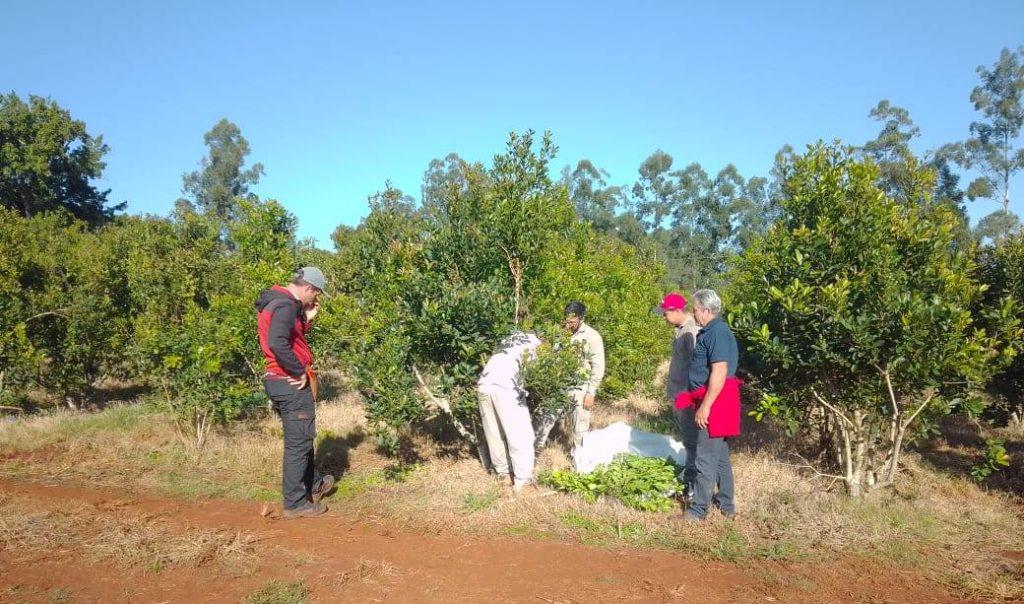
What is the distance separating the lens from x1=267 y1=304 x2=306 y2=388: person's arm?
495 cm

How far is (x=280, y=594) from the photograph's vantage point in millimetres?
3664

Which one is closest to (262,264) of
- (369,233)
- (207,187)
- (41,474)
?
(369,233)

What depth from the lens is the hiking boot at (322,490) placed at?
18.1 ft

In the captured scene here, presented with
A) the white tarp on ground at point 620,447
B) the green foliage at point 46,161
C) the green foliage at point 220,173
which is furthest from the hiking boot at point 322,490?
the green foliage at point 220,173

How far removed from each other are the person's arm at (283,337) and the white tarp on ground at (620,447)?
9.16ft

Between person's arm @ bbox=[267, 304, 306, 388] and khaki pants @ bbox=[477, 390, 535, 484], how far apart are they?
1622mm

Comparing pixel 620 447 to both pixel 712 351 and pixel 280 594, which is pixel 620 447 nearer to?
pixel 712 351

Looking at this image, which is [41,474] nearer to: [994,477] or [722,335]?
[722,335]

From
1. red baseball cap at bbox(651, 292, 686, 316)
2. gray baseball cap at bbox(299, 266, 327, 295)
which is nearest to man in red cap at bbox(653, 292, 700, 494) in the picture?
red baseball cap at bbox(651, 292, 686, 316)

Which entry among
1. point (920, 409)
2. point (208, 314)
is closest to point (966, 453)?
point (920, 409)

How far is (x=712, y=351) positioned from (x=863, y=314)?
126cm

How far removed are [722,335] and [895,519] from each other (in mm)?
2034

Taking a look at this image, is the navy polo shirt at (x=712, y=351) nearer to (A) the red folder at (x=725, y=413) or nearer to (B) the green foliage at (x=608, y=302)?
(A) the red folder at (x=725, y=413)

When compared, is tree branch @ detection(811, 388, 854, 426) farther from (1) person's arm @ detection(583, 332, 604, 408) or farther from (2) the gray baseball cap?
(2) the gray baseball cap
